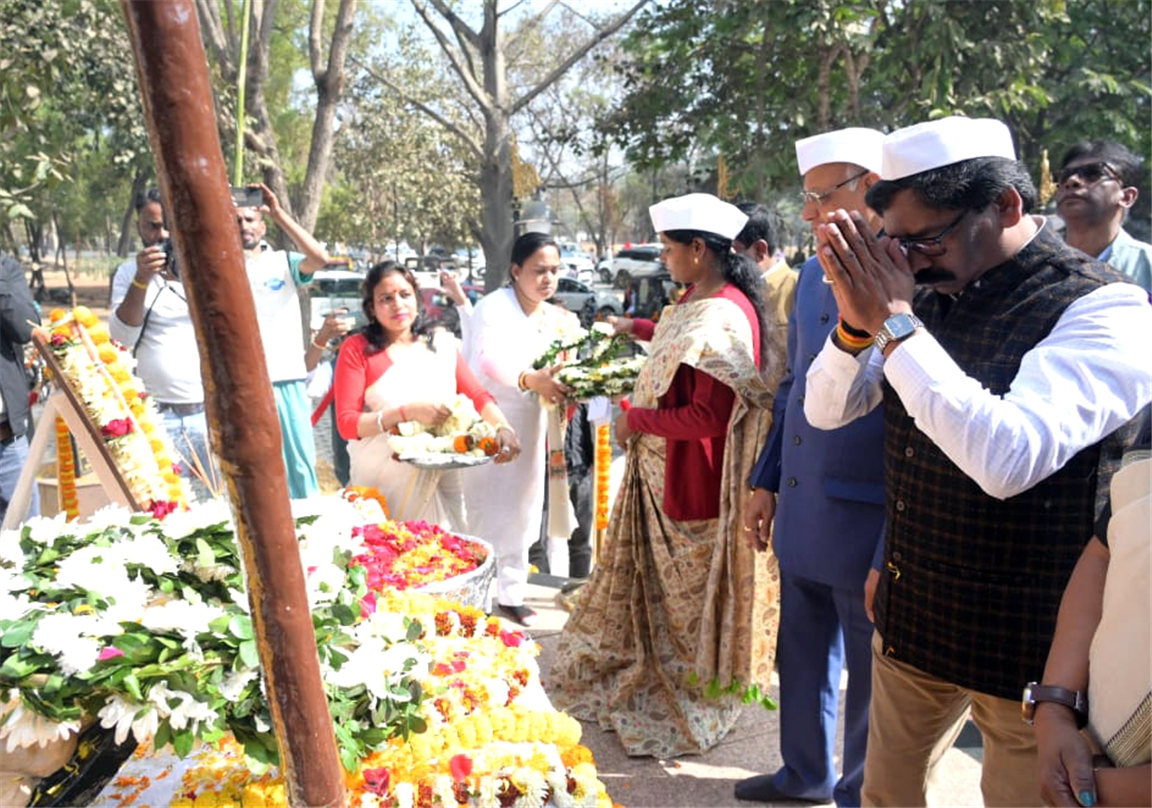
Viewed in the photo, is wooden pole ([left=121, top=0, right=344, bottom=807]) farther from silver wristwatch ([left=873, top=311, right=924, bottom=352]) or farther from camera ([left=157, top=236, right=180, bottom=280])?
camera ([left=157, top=236, right=180, bottom=280])

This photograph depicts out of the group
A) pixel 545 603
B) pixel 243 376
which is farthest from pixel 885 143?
pixel 545 603

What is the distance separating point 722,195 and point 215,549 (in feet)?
22.2

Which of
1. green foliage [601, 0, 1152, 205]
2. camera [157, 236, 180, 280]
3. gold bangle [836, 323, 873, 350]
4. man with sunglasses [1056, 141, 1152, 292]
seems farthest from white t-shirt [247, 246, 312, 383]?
green foliage [601, 0, 1152, 205]

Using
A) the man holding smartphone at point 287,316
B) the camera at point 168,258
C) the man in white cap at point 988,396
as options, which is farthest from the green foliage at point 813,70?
the man in white cap at point 988,396

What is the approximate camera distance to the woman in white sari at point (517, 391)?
17.2ft

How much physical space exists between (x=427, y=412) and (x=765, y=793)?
2.08 m

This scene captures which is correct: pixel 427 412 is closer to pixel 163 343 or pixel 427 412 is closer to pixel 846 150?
pixel 163 343

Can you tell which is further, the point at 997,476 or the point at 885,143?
the point at 885,143

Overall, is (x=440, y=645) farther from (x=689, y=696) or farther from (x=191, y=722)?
(x=689, y=696)

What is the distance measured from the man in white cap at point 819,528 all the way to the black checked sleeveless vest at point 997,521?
2.28ft

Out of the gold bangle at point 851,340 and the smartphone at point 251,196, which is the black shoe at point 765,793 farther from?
the smartphone at point 251,196

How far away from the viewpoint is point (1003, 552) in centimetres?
208

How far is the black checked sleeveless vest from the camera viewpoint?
2.04m

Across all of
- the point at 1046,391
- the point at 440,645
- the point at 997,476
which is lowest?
the point at 440,645
